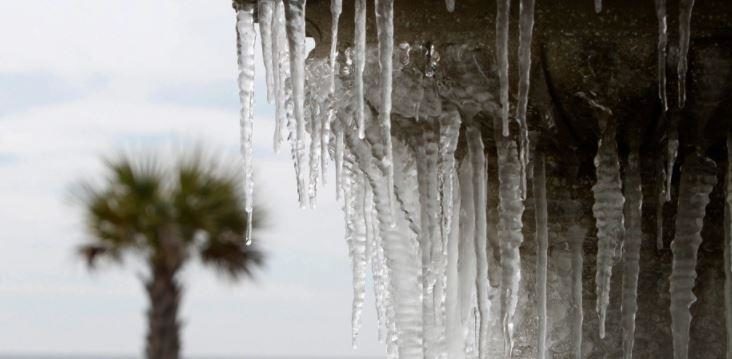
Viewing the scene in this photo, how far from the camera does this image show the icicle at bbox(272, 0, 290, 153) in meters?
2.67

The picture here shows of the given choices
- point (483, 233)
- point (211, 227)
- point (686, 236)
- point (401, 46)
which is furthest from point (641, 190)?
point (211, 227)

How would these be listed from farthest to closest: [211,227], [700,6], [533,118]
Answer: [211,227] → [533,118] → [700,6]

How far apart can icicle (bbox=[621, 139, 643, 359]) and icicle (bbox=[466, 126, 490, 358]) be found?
0.30m

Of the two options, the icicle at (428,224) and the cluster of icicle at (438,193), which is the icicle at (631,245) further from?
the icicle at (428,224)

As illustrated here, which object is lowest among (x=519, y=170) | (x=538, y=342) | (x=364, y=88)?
(x=538, y=342)

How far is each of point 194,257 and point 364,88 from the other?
16723 millimetres

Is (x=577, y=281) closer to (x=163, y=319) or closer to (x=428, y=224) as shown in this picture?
(x=428, y=224)

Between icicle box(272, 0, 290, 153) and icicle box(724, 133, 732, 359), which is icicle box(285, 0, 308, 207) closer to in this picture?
icicle box(272, 0, 290, 153)

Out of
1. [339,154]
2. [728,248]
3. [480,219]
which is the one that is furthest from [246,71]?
[728,248]

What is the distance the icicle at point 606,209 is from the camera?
97.3 inches

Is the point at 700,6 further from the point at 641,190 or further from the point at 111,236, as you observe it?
the point at 111,236

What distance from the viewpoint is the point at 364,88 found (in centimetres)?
265

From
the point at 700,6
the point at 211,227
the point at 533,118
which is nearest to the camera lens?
the point at 700,6

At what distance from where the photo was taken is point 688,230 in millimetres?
2492
